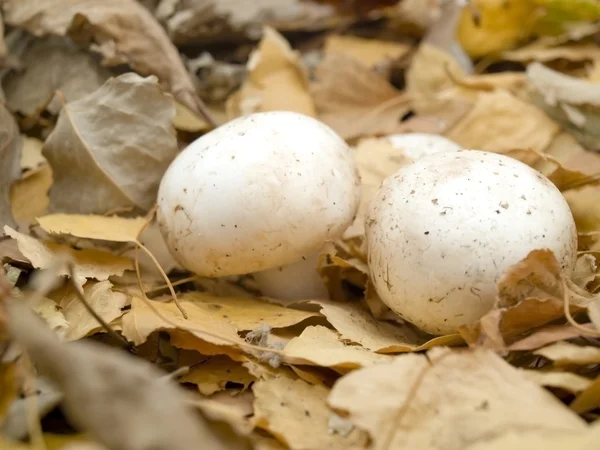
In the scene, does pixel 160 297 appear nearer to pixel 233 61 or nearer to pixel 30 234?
pixel 30 234

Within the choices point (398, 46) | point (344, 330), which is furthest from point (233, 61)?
point (344, 330)

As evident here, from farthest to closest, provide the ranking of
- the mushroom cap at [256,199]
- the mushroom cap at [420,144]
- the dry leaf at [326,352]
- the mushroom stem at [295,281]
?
1. the mushroom cap at [420,144]
2. the mushroom stem at [295,281]
3. the mushroom cap at [256,199]
4. the dry leaf at [326,352]

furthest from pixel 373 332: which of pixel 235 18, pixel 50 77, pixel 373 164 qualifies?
pixel 235 18

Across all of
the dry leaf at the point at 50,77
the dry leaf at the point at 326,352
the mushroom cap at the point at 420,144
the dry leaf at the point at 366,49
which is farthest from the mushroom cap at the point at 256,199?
the dry leaf at the point at 366,49

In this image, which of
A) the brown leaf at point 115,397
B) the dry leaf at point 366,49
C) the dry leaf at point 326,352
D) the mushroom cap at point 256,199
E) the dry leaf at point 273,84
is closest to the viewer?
the brown leaf at point 115,397

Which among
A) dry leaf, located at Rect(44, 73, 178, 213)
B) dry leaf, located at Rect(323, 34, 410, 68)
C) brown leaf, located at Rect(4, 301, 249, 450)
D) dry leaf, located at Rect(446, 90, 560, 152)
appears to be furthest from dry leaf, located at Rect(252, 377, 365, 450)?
dry leaf, located at Rect(323, 34, 410, 68)

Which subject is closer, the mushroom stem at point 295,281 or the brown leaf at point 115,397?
the brown leaf at point 115,397

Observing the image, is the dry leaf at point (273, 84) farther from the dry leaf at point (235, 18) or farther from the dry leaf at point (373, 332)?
the dry leaf at point (373, 332)

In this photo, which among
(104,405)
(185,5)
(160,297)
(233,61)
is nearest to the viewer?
(104,405)
